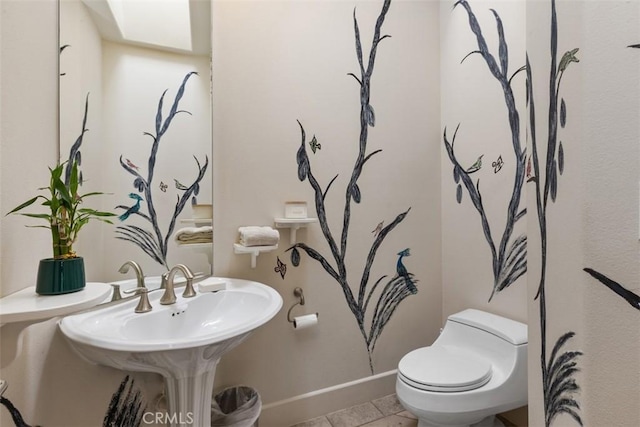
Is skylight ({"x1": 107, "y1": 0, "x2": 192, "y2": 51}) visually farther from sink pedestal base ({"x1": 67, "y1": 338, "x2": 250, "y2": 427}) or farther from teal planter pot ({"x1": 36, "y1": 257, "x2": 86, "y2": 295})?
sink pedestal base ({"x1": 67, "y1": 338, "x2": 250, "y2": 427})

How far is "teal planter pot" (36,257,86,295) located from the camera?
875 mm

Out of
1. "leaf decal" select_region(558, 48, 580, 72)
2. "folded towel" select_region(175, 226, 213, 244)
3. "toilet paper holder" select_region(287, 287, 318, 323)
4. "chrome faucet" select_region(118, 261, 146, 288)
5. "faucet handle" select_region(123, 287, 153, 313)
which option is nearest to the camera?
"leaf decal" select_region(558, 48, 580, 72)

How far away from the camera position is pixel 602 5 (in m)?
0.73

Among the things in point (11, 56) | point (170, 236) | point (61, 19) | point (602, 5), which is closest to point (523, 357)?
point (602, 5)

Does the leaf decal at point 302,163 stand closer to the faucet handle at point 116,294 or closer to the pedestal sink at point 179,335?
the pedestal sink at point 179,335

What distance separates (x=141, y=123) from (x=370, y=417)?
76.0 inches

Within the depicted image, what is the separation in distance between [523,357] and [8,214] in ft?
6.67

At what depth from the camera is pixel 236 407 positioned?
145 cm

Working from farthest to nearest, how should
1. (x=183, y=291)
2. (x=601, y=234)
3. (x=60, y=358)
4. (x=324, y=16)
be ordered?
(x=324, y=16) → (x=183, y=291) → (x=60, y=358) → (x=601, y=234)

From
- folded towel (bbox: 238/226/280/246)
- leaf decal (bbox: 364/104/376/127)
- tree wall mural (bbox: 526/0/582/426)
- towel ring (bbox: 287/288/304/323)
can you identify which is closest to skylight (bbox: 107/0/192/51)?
folded towel (bbox: 238/226/280/246)

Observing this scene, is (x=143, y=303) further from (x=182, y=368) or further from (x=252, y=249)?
(x=252, y=249)

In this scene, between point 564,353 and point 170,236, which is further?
point 170,236

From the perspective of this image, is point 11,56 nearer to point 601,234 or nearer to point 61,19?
point 61,19

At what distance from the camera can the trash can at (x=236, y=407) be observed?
1.27 m
